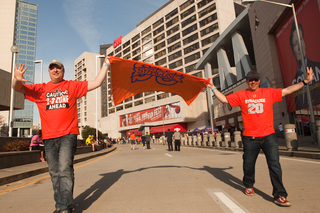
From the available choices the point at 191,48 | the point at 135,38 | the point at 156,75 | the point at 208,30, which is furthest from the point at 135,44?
the point at 156,75

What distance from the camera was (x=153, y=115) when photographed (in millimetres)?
71688

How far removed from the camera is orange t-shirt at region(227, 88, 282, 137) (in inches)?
154

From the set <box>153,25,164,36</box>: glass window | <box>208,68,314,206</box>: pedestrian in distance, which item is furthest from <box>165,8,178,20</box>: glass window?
<box>208,68,314,206</box>: pedestrian in distance

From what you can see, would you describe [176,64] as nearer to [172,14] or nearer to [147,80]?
[172,14]

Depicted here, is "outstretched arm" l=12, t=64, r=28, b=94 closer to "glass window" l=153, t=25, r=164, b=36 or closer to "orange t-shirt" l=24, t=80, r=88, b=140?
"orange t-shirt" l=24, t=80, r=88, b=140

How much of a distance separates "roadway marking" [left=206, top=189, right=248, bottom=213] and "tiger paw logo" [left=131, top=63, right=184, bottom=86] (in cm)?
403

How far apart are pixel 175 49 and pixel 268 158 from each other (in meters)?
66.7

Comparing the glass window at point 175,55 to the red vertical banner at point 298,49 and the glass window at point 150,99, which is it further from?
the red vertical banner at point 298,49

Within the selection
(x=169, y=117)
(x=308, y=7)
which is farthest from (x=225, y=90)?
(x=169, y=117)

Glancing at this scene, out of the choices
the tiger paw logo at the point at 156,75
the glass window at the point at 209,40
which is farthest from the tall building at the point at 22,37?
the tiger paw logo at the point at 156,75

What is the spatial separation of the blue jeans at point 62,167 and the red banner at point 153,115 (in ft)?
198

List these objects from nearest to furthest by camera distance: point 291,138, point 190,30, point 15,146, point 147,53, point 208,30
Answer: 1. point 15,146
2. point 291,138
3. point 208,30
4. point 190,30
5. point 147,53

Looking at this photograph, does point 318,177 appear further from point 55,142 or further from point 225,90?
point 225,90

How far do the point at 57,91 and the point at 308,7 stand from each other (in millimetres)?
20756
